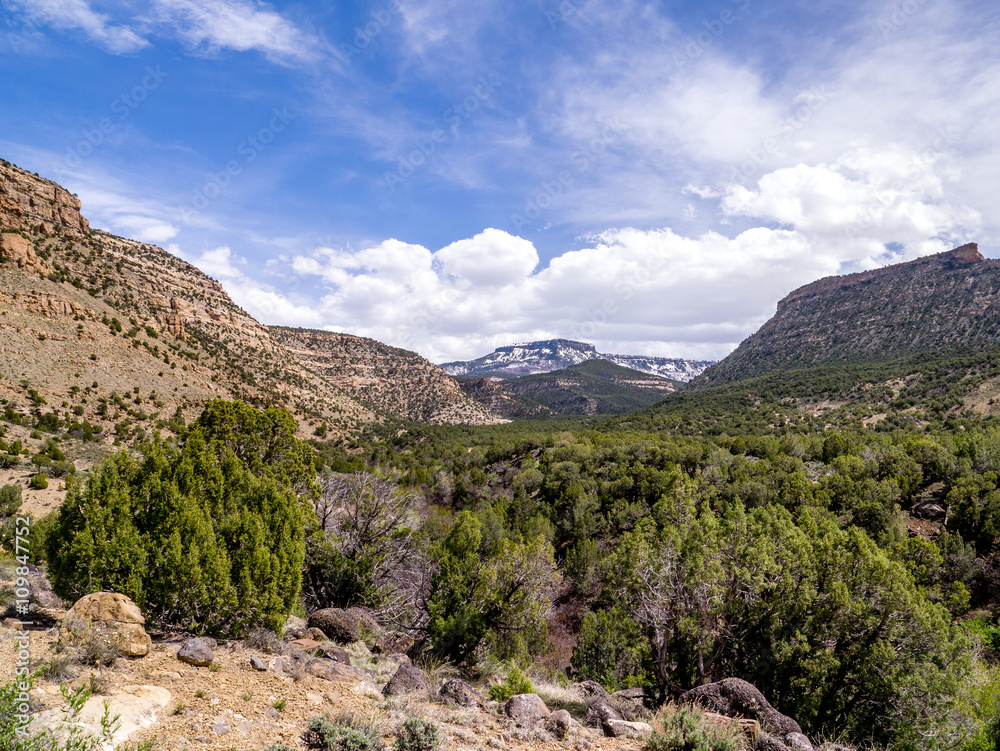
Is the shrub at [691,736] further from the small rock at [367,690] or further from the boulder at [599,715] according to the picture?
the small rock at [367,690]

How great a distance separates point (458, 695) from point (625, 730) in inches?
107

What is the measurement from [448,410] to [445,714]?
9703 cm

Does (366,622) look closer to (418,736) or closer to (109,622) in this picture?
(109,622)

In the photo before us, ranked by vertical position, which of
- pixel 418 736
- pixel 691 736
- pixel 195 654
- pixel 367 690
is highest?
pixel 195 654

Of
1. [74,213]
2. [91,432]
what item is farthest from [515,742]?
[74,213]

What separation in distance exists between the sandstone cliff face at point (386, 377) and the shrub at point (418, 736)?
303 feet

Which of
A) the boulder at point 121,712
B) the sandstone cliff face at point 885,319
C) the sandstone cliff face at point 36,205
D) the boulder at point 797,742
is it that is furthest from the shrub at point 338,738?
the sandstone cliff face at point 885,319

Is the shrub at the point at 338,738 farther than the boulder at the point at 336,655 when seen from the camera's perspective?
No

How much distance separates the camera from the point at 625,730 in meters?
7.11

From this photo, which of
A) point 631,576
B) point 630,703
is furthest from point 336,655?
point 631,576

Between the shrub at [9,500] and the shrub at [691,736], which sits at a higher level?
the shrub at [9,500]

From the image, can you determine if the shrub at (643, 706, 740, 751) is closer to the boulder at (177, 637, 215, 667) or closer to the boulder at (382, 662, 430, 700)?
the boulder at (382, 662, 430, 700)

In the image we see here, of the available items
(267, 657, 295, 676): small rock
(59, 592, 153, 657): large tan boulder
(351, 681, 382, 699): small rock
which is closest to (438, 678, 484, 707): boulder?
(351, 681, 382, 699): small rock

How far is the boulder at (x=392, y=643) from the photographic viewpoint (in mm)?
10711
